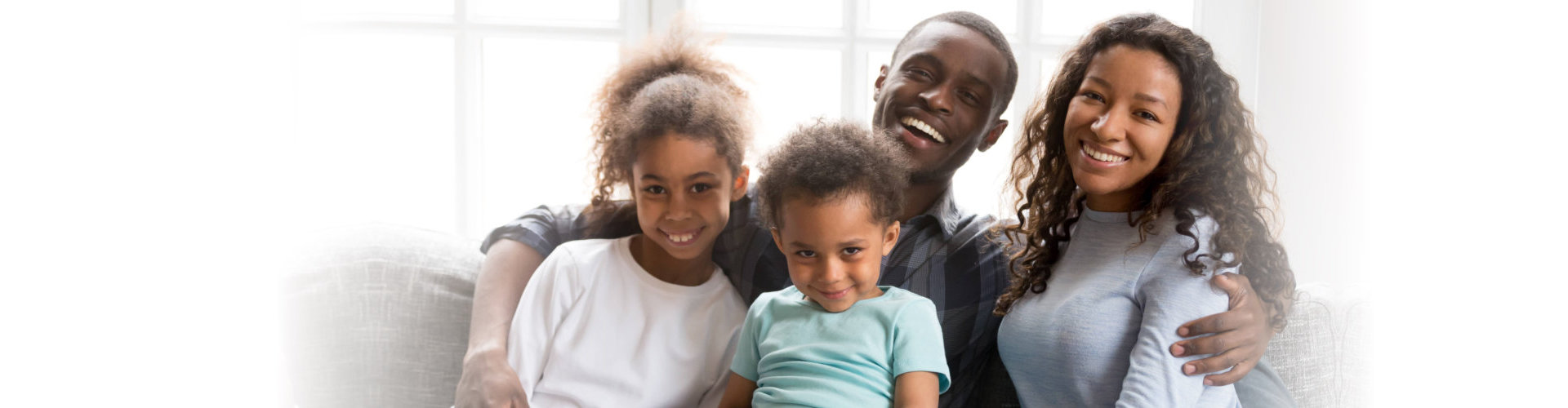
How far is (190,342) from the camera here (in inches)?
57.6

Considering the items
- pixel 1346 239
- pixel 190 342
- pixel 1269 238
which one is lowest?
pixel 190 342

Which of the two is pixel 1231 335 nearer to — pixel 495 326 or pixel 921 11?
pixel 495 326

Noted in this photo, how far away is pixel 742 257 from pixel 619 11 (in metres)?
0.80

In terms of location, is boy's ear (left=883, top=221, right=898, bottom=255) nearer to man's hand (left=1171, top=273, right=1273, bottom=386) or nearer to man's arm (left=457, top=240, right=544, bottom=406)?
man's hand (left=1171, top=273, right=1273, bottom=386)

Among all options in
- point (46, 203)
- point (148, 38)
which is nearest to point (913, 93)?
point (148, 38)

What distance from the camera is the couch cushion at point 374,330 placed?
59.9 inches

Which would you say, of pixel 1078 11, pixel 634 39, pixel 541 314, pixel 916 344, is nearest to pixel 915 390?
pixel 916 344

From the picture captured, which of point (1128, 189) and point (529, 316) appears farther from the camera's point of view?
point (529, 316)

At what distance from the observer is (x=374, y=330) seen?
1.53m

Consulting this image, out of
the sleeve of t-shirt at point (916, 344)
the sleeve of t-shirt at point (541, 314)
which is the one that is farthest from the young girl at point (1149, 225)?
the sleeve of t-shirt at point (541, 314)

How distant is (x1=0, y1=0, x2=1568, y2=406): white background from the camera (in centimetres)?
135

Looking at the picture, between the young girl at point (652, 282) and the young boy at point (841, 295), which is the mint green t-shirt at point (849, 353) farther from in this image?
the young girl at point (652, 282)

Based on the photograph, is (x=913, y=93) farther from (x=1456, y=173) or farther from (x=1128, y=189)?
(x=1456, y=173)

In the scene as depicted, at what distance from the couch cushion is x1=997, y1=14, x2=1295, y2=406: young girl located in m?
0.87
